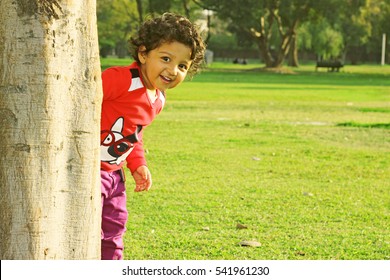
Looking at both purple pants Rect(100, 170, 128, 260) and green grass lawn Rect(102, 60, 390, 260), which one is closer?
purple pants Rect(100, 170, 128, 260)

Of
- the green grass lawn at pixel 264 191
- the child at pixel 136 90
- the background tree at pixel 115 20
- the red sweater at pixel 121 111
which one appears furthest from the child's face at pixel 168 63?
the background tree at pixel 115 20

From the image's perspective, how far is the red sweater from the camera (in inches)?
193

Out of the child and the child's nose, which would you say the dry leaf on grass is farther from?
the child's nose

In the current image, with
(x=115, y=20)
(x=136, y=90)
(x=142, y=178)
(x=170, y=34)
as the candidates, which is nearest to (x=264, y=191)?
(x=142, y=178)

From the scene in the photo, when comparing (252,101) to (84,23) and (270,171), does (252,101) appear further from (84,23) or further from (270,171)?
(84,23)

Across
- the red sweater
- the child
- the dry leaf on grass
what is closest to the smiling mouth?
the child

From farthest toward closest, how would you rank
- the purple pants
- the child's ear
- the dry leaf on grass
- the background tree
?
the background tree, the dry leaf on grass, the purple pants, the child's ear

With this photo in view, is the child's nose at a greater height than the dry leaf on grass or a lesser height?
greater

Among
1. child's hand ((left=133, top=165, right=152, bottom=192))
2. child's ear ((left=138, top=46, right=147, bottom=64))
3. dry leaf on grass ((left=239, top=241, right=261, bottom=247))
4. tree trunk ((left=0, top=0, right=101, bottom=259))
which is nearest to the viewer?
tree trunk ((left=0, top=0, right=101, bottom=259))

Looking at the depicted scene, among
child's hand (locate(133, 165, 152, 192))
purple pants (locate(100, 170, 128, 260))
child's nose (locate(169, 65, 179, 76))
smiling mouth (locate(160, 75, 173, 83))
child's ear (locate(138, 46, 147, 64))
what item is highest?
child's ear (locate(138, 46, 147, 64))

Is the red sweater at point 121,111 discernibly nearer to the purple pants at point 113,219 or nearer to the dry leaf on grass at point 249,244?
the purple pants at point 113,219

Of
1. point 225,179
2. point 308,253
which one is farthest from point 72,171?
point 225,179

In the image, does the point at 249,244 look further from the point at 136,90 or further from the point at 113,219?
the point at 136,90

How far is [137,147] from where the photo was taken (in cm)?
542
